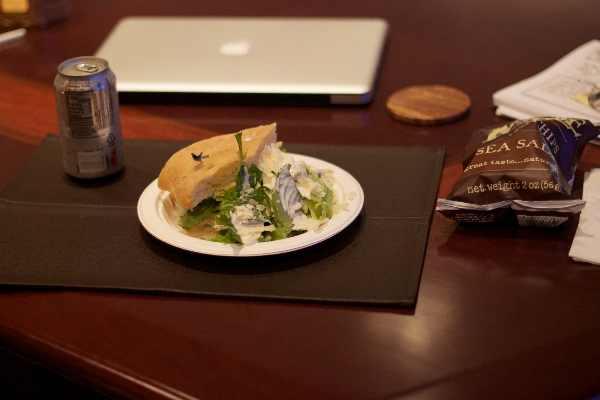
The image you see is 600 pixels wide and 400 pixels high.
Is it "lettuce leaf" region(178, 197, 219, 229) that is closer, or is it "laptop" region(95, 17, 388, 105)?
"lettuce leaf" region(178, 197, 219, 229)

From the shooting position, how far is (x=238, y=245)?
903 mm

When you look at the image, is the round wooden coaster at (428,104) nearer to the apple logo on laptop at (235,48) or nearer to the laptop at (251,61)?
the laptop at (251,61)

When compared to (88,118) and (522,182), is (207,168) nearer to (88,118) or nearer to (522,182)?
(88,118)

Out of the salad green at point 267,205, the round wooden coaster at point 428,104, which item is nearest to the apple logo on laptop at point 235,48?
the round wooden coaster at point 428,104

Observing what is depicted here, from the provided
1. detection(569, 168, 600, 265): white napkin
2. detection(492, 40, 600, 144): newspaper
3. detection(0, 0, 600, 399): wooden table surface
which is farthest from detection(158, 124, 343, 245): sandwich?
detection(492, 40, 600, 144): newspaper

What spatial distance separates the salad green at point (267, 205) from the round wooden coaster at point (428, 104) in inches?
15.5

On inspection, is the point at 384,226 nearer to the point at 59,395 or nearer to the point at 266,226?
the point at 266,226

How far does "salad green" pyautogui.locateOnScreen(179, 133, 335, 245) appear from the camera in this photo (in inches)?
36.4

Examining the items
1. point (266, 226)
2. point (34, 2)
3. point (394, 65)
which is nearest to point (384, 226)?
point (266, 226)

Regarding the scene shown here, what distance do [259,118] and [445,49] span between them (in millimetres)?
561

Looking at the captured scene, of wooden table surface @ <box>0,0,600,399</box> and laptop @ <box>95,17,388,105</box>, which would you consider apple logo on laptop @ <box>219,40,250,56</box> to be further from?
wooden table surface @ <box>0,0,600,399</box>

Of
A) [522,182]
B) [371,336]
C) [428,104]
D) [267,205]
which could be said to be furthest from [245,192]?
[428,104]

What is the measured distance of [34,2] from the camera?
1794 millimetres

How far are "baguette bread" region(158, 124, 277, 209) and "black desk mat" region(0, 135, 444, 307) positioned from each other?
0.07 metres
